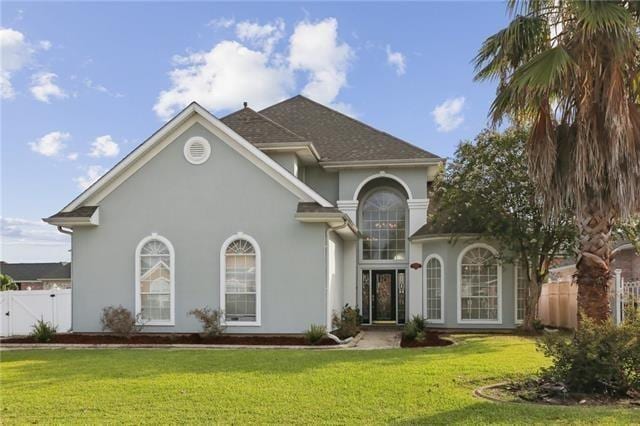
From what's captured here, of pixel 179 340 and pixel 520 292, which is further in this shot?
pixel 520 292

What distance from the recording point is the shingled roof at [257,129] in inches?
780

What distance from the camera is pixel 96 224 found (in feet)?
57.6

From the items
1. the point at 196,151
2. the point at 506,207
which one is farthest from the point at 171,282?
the point at 506,207

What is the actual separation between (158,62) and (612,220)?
481 inches

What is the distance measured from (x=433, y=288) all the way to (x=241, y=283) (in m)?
7.65

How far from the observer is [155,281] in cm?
1747

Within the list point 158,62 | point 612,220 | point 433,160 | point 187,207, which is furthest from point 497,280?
point 158,62

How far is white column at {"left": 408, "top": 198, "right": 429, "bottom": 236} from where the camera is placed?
2172 cm

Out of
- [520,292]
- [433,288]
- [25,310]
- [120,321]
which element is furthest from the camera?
[433,288]

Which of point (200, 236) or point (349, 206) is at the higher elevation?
point (349, 206)

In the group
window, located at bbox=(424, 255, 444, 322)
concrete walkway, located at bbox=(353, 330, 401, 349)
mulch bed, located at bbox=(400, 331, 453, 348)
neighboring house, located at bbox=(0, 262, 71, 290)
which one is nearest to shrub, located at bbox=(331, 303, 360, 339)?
concrete walkway, located at bbox=(353, 330, 401, 349)

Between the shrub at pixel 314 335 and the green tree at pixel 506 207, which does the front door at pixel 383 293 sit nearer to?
the green tree at pixel 506 207

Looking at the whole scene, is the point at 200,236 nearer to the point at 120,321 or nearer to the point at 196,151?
the point at 196,151

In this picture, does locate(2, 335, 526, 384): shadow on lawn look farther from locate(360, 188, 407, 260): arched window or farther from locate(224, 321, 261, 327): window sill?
locate(360, 188, 407, 260): arched window
